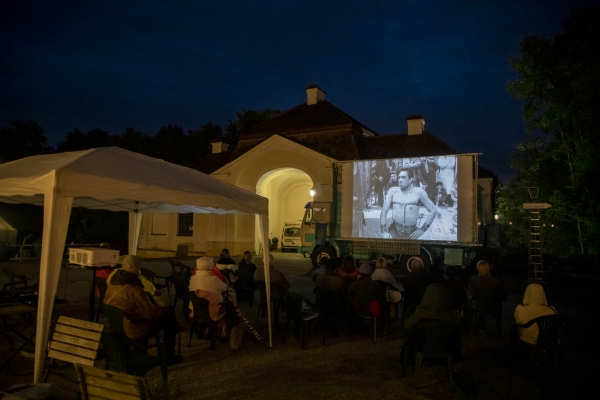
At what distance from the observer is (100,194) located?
5.05 m

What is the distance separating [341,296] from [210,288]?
204 centimetres

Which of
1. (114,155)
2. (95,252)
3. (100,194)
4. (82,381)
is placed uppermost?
(114,155)

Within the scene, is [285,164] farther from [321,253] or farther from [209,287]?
[209,287]

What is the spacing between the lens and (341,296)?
708 cm

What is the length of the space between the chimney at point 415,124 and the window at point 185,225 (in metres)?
11.9

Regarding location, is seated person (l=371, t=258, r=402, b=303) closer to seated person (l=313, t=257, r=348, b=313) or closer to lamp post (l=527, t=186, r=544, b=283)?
seated person (l=313, t=257, r=348, b=313)

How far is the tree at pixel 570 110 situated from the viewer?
651 inches

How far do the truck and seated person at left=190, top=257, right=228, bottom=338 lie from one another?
909 cm

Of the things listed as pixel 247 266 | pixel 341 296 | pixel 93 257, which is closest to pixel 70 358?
pixel 93 257

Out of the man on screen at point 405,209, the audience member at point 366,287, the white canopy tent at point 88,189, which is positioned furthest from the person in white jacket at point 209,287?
the man on screen at point 405,209

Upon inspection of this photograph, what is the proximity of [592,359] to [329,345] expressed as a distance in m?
3.50

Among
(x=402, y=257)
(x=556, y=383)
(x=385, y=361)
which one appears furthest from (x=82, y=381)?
(x=402, y=257)

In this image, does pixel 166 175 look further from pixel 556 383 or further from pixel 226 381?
pixel 556 383

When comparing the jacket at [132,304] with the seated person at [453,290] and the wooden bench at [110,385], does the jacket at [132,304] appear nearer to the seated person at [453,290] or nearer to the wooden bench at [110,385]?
the wooden bench at [110,385]
